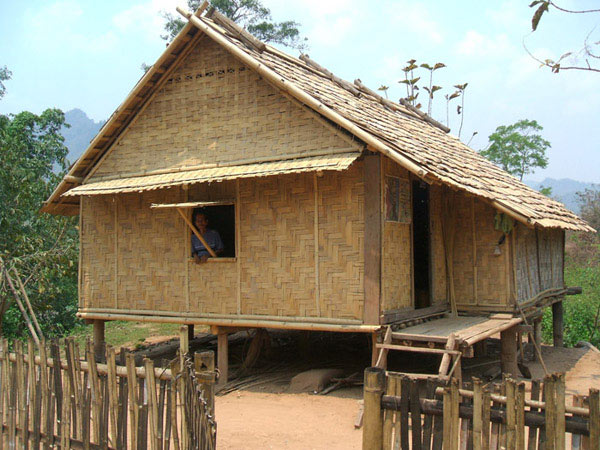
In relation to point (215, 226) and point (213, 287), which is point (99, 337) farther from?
point (215, 226)

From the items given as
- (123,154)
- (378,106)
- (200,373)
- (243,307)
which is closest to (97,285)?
(123,154)

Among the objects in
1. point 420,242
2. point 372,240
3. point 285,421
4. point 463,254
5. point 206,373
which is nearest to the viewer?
point 206,373

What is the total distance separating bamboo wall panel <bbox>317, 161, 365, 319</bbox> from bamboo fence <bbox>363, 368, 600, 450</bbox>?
3621mm

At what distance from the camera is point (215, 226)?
11570 millimetres

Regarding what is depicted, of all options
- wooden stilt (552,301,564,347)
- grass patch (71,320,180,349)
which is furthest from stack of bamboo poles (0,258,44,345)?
wooden stilt (552,301,564,347)

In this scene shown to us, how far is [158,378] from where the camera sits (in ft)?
12.9

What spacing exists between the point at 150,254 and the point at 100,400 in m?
4.85

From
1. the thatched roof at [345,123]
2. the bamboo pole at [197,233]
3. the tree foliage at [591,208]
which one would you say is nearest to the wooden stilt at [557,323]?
the thatched roof at [345,123]

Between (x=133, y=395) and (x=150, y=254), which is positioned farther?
(x=150, y=254)

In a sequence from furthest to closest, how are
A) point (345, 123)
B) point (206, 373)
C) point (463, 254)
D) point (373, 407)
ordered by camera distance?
point (463, 254), point (345, 123), point (206, 373), point (373, 407)

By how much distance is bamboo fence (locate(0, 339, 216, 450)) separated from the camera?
3.75 metres

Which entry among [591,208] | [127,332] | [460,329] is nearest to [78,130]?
[591,208]

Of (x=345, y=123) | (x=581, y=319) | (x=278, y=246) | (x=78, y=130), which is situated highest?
(x=78, y=130)

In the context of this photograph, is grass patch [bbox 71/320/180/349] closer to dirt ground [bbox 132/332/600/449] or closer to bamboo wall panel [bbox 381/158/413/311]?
dirt ground [bbox 132/332/600/449]
